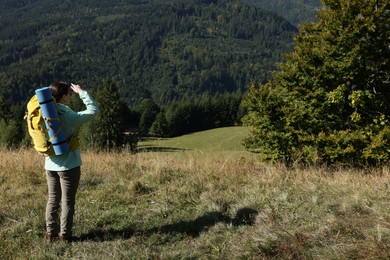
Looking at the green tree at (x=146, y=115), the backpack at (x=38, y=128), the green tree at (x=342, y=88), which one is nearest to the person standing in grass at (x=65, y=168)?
the backpack at (x=38, y=128)

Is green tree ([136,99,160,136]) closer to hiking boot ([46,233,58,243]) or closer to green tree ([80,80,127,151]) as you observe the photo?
green tree ([80,80,127,151])

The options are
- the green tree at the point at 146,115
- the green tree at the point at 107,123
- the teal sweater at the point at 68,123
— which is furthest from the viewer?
the green tree at the point at 146,115

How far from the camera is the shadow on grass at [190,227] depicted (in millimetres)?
5203

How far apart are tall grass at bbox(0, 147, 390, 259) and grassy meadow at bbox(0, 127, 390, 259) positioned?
0.02m

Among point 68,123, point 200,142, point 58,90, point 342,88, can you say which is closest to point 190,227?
point 68,123

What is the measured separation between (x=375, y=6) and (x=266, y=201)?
398 inches

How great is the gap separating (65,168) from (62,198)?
48cm

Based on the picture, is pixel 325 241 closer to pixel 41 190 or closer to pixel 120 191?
pixel 120 191

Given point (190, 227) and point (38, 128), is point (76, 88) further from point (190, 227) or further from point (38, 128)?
point (190, 227)

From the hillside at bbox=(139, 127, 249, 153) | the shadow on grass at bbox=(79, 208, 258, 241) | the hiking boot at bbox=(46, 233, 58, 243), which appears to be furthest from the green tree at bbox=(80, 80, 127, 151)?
the hiking boot at bbox=(46, 233, 58, 243)

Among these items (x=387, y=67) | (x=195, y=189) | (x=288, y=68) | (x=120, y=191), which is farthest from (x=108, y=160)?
(x=387, y=67)

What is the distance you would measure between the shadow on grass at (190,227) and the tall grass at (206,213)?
0.05ft

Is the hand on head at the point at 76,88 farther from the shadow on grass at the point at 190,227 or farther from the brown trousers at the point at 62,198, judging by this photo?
the shadow on grass at the point at 190,227

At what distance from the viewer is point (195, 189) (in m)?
6.99
